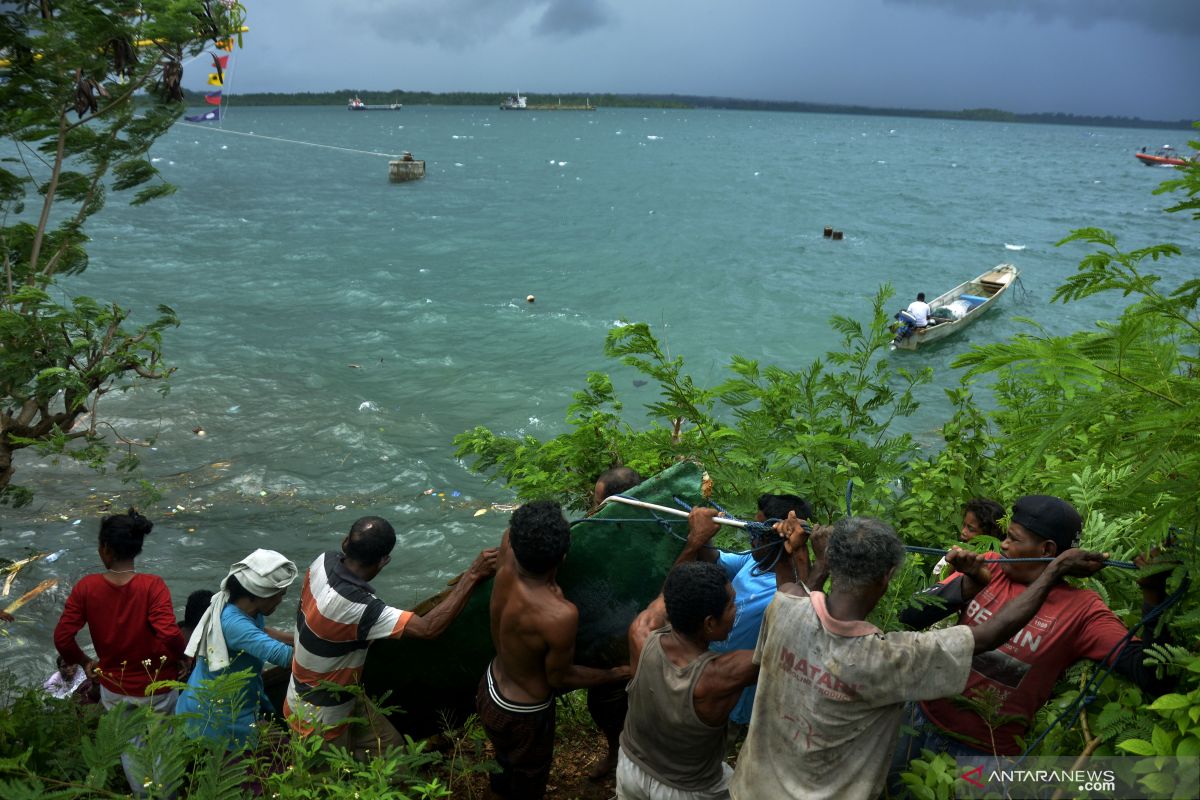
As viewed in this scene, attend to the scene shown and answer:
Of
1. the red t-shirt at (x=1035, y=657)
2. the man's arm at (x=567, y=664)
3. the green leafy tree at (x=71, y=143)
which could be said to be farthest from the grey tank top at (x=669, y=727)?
the green leafy tree at (x=71, y=143)

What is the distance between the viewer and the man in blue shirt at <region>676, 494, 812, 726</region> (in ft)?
13.4

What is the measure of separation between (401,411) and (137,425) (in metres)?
5.08

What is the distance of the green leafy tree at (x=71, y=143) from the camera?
7586 mm

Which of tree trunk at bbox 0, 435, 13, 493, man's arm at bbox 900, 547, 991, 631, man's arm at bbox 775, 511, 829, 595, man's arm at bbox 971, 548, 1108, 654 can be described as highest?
man's arm at bbox 971, 548, 1108, 654

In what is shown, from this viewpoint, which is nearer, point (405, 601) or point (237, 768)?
point (237, 768)

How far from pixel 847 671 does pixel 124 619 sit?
13.5ft

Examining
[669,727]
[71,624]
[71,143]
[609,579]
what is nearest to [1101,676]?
[669,727]

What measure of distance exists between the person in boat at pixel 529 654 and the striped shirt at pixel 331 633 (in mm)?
569

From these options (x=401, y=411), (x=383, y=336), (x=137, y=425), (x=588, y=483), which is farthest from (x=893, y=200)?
(x=588, y=483)

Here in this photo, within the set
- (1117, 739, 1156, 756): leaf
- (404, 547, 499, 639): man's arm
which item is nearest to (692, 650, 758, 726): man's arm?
(1117, 739, 1156, 756): leaf

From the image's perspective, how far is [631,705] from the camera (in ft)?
11.9

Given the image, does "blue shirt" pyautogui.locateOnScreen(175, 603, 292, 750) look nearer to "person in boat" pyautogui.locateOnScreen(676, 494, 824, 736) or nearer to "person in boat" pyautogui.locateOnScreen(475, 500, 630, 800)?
"person in boat" pyautogui.locateOnScreen(475, 500, 630, 800)

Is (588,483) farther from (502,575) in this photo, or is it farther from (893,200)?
(893,200)

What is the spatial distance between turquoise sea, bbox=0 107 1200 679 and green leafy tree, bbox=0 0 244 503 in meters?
3.39
